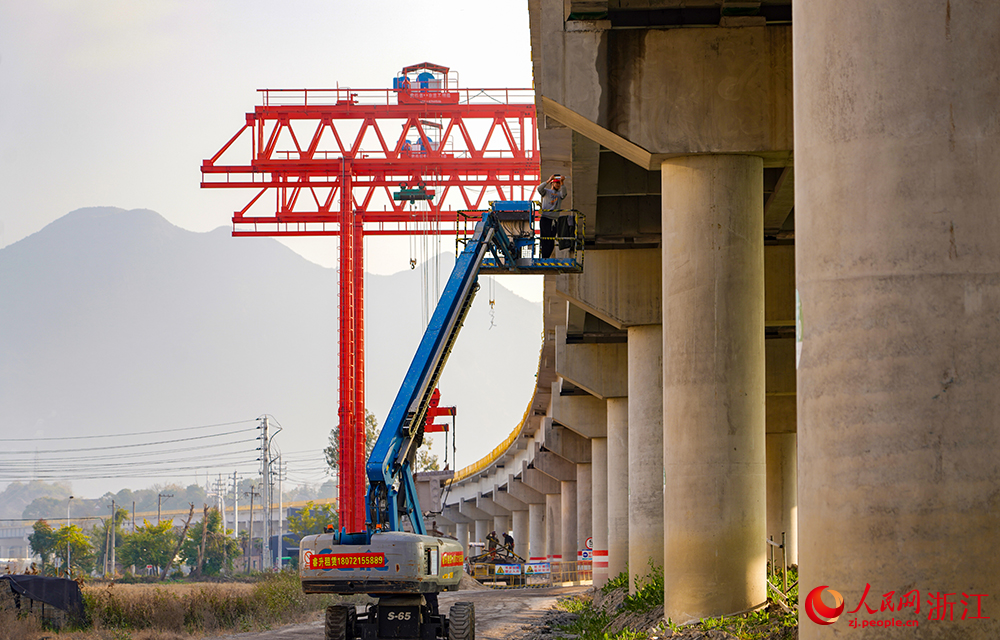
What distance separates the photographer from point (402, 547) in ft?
49.9

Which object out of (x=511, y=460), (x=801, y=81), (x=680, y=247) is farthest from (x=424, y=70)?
(x=801, y=81)

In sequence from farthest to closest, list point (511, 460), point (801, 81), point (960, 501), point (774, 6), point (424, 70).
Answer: point (511, 460) → point (424, 70) → point (774, 6) → point (801, 81) → point (960, 501)

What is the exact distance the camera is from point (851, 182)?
7641 millimetres

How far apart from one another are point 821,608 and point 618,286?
60.4ft

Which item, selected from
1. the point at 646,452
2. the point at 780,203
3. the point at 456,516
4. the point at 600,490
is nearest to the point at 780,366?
the point at 646,452

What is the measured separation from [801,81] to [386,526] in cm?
969

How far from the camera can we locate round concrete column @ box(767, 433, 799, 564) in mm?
37000

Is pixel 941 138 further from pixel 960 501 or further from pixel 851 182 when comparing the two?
pixel 960 501

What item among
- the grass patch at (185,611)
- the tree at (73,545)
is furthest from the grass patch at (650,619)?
the tree at (73,545)

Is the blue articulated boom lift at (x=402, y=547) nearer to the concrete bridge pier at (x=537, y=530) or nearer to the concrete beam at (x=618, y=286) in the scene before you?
the concrete beam at (x=618, y=286)

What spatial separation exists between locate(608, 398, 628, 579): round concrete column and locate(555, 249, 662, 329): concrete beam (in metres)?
9.52

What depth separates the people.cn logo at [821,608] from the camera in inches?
293

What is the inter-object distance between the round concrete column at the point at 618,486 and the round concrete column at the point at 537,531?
42210mm

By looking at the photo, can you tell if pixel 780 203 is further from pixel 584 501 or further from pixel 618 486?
pixel 584 501
